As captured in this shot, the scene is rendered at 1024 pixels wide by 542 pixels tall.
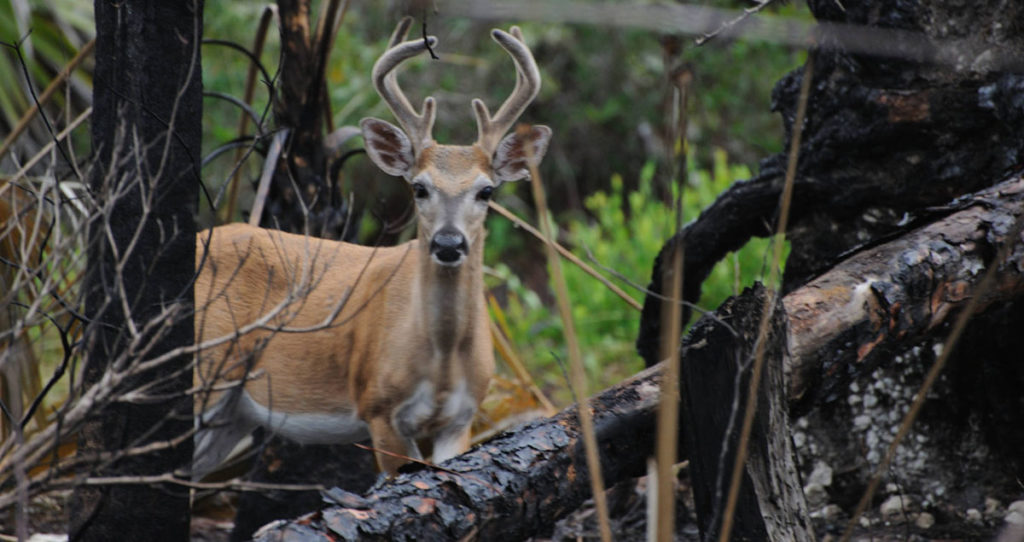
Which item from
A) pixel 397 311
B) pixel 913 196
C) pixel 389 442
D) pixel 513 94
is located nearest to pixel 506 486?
pixel 389 442

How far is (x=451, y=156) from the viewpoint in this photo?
3.95m

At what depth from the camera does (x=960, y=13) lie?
3.74 metres

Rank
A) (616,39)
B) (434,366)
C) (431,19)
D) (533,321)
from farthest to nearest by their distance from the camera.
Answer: (616,39)
(431,19)
(533,321)
(434,366)

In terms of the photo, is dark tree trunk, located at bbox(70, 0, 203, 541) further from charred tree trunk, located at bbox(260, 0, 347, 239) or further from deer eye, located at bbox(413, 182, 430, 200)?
charred tree trunk, located at bbox(260, 0, 347, 239)

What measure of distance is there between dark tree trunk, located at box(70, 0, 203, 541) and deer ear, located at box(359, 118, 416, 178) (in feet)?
4.09

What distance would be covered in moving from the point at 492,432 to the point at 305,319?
1278 mm

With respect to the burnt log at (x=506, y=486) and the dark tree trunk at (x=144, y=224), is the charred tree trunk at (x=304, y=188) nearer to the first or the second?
the dark tree trunk at (x=144, y=224)

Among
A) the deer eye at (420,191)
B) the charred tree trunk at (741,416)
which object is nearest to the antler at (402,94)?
the deer eye at (420,191)

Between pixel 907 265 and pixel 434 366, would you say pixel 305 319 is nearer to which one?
pixel 434 366

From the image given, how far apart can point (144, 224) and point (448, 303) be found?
57.8 inches

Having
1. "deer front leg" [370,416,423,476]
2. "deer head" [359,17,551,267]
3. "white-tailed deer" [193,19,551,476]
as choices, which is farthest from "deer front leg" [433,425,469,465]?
"deer head" [359,17,551,267]

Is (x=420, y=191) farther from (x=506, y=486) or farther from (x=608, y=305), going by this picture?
(x=608, y=305)

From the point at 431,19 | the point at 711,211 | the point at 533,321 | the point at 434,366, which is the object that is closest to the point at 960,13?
the point at 711,211

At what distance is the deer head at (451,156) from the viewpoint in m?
3.74
